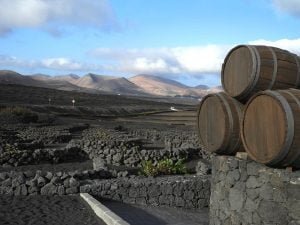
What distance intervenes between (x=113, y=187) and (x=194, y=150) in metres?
9.67

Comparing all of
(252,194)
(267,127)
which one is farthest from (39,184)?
(267,127)

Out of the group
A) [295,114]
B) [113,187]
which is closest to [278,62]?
[295,114]

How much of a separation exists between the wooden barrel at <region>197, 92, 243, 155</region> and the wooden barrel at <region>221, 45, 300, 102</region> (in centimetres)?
24

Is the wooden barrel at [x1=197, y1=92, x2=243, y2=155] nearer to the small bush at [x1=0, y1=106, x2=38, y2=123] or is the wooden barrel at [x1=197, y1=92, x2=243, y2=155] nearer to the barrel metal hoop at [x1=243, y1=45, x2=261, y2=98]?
the barrel metal hoop at [x1=243, y1=45, x2=261, y2=98]

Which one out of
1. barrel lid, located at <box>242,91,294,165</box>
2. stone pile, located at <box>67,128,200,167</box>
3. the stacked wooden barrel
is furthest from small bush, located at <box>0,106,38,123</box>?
barrel lid, located at <box>242,91,294,165</box>

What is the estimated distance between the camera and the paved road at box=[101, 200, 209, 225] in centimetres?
1025

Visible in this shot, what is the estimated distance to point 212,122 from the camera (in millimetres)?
7578

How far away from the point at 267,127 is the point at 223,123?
41.7 inches

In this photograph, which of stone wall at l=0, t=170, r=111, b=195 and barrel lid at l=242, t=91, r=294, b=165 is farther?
stone wall at l=0, t=170, r=111, b=195

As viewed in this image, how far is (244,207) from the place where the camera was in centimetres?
700

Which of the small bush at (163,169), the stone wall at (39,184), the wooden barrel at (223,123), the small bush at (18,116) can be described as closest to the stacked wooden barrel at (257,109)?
the wooden barrel at (223,123)

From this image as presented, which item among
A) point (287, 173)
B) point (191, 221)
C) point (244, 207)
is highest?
point (287, 173)

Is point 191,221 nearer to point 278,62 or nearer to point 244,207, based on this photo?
point 244,207

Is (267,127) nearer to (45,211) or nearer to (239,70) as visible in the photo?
(239,70)
